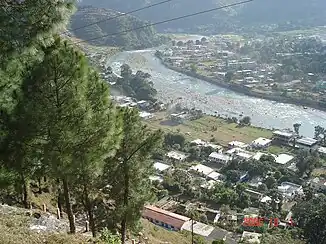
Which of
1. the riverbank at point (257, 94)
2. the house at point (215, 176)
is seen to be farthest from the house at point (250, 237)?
the riverbank at point (257, 94)

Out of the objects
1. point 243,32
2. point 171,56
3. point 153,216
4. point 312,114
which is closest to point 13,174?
point 153,216

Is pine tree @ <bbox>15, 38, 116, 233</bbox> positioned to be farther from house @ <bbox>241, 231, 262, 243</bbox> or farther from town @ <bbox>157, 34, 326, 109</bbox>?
town @ <bbox>157, 34, 326, 109</bbox>

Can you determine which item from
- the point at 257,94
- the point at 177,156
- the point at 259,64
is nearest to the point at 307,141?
the point at 177,156

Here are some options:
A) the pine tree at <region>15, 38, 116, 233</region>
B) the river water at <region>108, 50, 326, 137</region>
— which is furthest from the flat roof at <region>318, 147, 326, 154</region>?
the pine tree at <region>15, 38, 116, 233</region>

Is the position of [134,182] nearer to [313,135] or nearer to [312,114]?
[313,135]

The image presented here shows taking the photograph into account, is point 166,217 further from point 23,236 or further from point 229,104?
point 229,104

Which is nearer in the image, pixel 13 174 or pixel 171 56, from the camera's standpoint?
pixel 13 174
